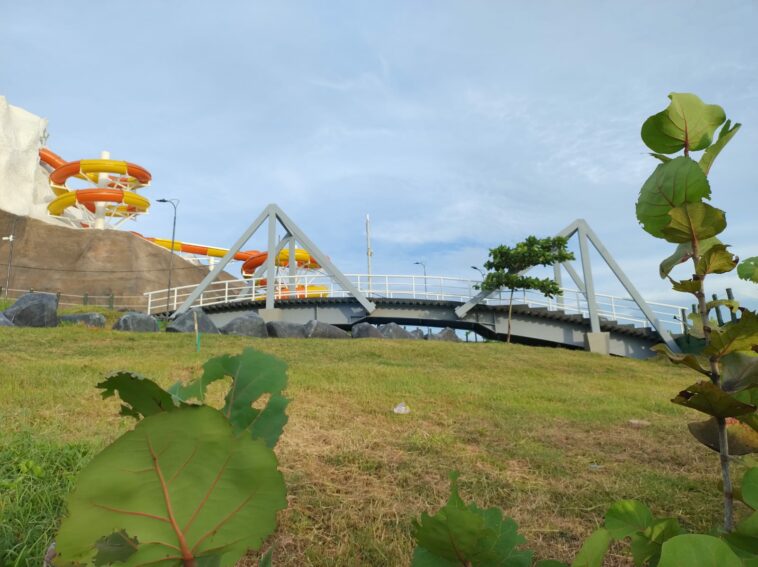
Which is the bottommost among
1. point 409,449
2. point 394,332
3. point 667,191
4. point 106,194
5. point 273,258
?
point 409,449

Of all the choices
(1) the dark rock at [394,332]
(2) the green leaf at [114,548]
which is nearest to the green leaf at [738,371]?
(2) the green leaf at [114,548]

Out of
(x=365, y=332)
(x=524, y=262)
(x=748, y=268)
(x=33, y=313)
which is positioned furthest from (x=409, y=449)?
(x=524, y=262)

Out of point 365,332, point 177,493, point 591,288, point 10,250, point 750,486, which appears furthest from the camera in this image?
point 10,250

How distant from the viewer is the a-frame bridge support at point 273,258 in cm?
2092

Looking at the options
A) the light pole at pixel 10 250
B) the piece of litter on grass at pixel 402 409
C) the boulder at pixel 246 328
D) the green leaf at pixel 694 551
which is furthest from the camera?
the light pole at pixel 10 250

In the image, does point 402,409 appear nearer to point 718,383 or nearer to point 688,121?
point 718,383

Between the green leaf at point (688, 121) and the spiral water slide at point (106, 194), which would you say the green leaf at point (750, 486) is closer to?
the green leaf at point (688, 121)

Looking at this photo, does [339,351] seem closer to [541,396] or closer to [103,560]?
[541,396]

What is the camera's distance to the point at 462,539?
18.6 inches

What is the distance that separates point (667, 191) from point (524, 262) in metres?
21.3

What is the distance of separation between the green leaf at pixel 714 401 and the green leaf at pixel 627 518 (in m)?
0.15

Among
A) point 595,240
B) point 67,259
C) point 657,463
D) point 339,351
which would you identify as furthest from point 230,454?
point 67,259

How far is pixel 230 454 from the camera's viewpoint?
0.30 metres

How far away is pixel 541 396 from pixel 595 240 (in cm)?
1702
